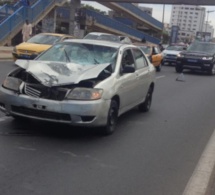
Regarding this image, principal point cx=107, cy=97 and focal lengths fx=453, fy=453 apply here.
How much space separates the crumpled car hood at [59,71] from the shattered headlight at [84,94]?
15cm

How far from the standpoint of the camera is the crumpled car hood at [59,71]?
6.74m

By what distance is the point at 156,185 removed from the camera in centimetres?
523

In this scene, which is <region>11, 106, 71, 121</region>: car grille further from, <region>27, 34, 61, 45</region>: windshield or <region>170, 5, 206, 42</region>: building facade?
<region>170, 5, 206, 42</region>: building facade

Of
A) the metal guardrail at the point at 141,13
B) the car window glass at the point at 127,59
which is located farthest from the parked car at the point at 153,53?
the metal guardrail at the point at 141,13

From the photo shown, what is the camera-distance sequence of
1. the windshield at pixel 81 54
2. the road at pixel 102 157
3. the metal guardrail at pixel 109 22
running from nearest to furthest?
the road at pixel 102 157 < the windshield at pixel 81 54 < the metal guardrail at pixel 109 22

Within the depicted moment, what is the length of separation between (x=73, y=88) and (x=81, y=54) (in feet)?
5.21

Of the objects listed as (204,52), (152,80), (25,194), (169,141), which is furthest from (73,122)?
(204,52)

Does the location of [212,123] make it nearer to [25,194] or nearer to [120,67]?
[120,67]

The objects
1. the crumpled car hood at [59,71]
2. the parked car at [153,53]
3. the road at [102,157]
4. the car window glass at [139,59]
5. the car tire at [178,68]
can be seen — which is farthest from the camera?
the car tire at [178,68]

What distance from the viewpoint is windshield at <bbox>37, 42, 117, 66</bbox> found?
803 centimetres

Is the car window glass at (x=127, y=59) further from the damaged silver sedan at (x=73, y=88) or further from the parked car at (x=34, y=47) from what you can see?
the parked car at (x=34, y=47)

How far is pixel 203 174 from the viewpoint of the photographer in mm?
5785

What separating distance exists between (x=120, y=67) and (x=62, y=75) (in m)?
1.39

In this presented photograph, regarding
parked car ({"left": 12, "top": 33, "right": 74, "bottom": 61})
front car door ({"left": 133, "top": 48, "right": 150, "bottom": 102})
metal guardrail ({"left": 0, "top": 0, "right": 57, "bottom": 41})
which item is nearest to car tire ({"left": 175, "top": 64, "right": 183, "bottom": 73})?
parked car ({"left": 12, "top": 33, "right": 74, "bottom": 61})
